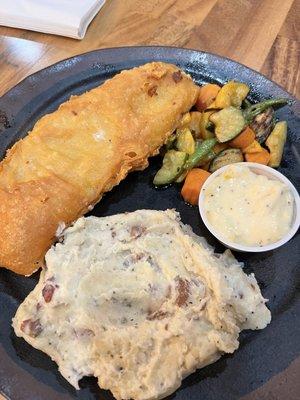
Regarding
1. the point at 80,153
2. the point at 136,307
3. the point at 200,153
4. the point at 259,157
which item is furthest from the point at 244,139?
the point at 136,307

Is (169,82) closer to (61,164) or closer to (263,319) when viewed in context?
(61,164)

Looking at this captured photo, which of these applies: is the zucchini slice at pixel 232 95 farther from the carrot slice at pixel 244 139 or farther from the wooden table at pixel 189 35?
the wooden table at pixel 189 35

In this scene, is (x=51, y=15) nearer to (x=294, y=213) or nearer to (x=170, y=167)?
(x=170, y=167)

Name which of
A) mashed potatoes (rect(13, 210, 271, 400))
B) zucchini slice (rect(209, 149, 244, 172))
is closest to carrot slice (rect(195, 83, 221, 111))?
zucchini slice (rect(209, 149, 244, 172))

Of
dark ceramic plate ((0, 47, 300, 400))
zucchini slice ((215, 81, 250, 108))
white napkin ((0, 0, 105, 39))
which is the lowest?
dark ceramic plate ((0, 47, 300, 400))

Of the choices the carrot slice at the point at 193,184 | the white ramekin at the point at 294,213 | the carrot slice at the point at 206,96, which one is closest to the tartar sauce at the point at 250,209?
the white ramekin at the point at 294,213

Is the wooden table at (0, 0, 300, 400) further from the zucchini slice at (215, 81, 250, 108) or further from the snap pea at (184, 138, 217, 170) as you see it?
the snap pea at (184, 138, 217, 170)
